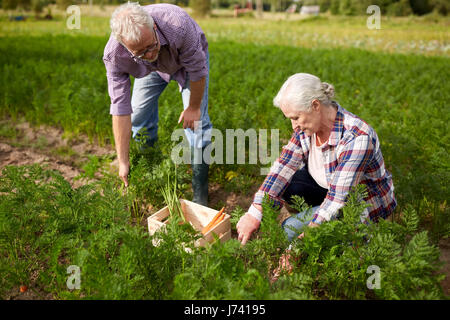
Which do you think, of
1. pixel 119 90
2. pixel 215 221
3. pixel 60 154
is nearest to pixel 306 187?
pixel 215 221

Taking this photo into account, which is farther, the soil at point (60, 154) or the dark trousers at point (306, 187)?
the soil at point (60, 154)

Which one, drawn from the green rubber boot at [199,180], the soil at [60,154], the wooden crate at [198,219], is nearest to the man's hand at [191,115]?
the green rubber boot at [199,180]

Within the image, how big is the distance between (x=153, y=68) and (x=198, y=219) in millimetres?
1336

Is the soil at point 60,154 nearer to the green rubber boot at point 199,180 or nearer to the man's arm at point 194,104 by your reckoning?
the green rubber boot at point 199,180

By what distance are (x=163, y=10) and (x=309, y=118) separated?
1.33 m

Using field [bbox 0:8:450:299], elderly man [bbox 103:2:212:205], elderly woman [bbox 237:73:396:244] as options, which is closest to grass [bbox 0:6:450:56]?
field [bbox 0:8:450:299]

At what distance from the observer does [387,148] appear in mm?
3748

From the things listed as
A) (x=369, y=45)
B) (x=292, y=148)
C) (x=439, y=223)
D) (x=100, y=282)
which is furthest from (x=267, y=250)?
(x=369, y=45)

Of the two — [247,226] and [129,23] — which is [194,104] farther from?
[247,226]

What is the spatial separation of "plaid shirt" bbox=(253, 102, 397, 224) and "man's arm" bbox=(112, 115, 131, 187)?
3.72 ft

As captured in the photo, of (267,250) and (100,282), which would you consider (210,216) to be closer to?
(267,250)

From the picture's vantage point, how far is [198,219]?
3.06 meters

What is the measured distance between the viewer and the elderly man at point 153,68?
2.16m

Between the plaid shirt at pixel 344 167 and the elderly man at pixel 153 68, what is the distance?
0.89 metres
